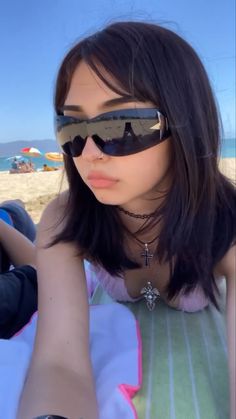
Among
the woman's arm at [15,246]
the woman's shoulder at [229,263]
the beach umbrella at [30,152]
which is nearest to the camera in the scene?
the woman's shoulder at [229,263]

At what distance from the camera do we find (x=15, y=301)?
1.34 meters

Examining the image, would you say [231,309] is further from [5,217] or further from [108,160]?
[5,217]

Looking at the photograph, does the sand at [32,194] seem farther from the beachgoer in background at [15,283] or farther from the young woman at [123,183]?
the young woman at [123,183]

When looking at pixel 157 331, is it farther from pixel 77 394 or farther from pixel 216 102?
pixel 216 102

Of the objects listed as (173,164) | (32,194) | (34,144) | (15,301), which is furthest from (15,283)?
(34,144)

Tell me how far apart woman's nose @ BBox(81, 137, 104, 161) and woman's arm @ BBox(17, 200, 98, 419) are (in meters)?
0.29

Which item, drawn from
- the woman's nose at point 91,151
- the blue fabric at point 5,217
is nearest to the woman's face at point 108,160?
the woman's nose at point 91,151

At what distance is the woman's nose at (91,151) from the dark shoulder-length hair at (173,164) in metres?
0.14

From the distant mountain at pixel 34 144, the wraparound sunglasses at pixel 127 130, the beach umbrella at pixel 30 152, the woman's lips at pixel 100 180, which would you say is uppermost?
the wraparound sunglasses at pixel 127 130

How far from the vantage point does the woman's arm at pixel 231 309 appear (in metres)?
0.90

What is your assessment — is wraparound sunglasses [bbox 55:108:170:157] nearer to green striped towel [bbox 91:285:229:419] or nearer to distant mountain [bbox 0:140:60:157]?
distant mountain [bbox 0:140:60:157]

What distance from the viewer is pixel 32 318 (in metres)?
1.36

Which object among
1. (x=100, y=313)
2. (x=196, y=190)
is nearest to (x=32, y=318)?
(x=100, y=313)

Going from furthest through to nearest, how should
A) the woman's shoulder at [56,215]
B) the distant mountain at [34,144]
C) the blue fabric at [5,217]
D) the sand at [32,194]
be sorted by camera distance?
the sand at [32,194]
the blue fabric at [5,217]
the distant mountain at [34,144]
the woman's shoulder at [56,215]
